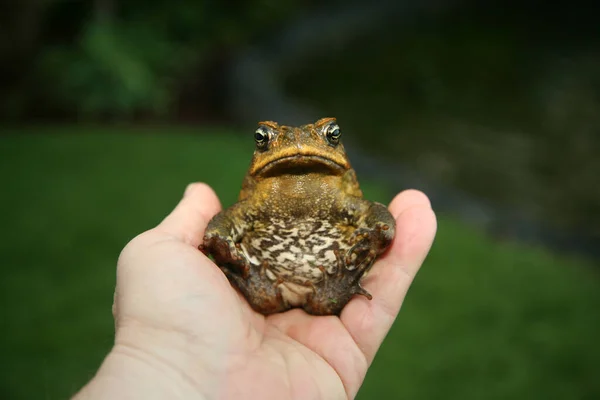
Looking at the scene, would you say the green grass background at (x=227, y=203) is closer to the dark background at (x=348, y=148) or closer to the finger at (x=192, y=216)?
the dark background at (x=348, y=148)

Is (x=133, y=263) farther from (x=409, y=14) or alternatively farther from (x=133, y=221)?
(x=409, y=14)

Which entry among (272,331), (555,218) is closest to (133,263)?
(272,331)

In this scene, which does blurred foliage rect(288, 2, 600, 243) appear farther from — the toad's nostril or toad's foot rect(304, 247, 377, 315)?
the toad's nostril

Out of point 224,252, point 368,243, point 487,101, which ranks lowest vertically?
point 224,252

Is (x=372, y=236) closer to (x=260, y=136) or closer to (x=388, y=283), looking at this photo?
(x=388, y=283)

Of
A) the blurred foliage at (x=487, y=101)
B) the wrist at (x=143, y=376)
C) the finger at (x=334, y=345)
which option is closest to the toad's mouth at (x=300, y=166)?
the finger at (x=334, y=345)

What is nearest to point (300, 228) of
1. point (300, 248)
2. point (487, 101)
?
point (300, 248)

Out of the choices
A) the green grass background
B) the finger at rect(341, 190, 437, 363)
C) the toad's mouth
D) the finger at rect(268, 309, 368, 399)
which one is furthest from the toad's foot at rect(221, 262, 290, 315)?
the green grass background
